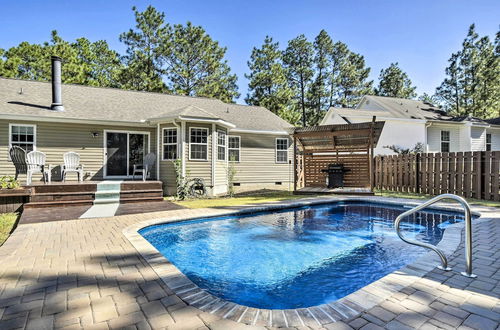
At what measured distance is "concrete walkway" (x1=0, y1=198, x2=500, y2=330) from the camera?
6.70 ft

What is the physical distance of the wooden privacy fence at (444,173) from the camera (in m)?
9.08

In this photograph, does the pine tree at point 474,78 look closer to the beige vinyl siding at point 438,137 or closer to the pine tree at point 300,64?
the beige vinyl siding at point 438,137

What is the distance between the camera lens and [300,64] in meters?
31.3

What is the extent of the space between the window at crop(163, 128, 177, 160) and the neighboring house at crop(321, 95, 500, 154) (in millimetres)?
10474

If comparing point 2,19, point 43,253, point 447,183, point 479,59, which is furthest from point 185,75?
point 479,59

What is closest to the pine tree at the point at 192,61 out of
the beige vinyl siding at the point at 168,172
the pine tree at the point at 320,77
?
the pine tree at the point at 320,77

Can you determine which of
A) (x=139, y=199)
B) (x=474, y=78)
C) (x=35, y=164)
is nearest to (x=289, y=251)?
Answer: (x=139, y=199)

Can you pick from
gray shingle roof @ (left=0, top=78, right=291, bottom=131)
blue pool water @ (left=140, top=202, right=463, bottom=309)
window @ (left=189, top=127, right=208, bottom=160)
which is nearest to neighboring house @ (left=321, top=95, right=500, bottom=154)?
gray shingle roof @ (left=0, top=78, right=291, bottom=131)

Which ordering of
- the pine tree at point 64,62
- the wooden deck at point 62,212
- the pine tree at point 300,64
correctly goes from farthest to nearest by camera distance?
the pine tree at point 300,64 < the pine tree at point 64,62 < the wooden deck at point 62,212

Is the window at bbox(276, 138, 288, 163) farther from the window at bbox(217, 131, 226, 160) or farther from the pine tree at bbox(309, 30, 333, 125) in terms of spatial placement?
the pine tree at bbox(309, 30, 333, 125)

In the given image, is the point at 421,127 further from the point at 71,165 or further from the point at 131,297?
the point at 131,297

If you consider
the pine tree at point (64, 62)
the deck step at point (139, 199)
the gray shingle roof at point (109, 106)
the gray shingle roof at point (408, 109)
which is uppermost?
the pine tree at point (64, 62)

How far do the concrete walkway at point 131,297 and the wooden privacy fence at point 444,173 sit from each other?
6.87 m

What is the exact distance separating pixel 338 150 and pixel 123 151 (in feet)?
31.9
